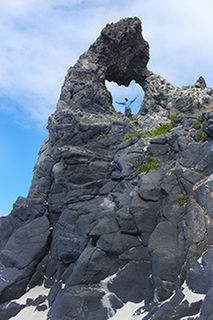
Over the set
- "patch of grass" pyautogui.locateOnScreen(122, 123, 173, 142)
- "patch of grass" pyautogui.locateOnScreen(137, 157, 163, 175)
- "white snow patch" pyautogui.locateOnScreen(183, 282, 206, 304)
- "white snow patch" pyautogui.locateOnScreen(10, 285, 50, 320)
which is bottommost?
"white snow patch" pyautogui.locateOnScreen(183, 282, 206, 304)

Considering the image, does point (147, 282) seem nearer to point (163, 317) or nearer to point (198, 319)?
point (163, 317)

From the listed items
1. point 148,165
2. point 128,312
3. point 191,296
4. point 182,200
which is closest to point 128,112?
point 148,165

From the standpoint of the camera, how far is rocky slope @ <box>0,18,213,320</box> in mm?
14844

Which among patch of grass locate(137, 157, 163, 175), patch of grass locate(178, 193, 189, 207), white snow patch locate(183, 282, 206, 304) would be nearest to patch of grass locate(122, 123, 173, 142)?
patch of grass locate(137, 157, 163, 175)

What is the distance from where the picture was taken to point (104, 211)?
2088cm

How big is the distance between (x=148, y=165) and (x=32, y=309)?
13742 millimetres

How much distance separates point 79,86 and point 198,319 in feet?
89.7

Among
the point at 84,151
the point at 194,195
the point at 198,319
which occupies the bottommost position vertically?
the point at 198,319

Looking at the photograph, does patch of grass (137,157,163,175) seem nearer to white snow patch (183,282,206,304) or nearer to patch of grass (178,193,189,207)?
patch of grass (178,193,189,207)

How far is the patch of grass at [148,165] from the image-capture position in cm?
2123

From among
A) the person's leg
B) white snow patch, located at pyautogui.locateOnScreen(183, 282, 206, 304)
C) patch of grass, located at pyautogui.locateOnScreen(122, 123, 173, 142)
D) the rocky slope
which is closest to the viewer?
white snow patch, located at pyautogui.locateOnScreen(183, 282, 206, 304)

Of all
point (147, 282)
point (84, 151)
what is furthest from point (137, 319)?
point (84, 151)

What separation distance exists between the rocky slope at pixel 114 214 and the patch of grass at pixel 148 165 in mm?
91

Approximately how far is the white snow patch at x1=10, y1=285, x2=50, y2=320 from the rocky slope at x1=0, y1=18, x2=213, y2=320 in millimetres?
346
